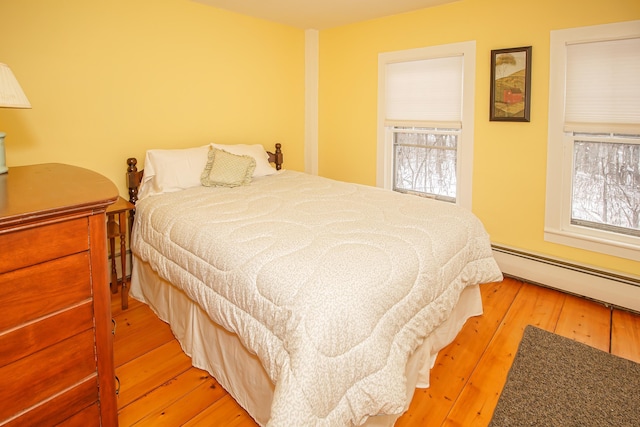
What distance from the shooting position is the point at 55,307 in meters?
1.16

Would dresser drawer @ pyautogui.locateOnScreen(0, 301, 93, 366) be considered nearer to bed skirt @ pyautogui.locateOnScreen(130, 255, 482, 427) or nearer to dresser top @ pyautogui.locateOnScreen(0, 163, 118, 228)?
dresser top @ pyautogui.locateOnScreen(0, 163, 118, 228)

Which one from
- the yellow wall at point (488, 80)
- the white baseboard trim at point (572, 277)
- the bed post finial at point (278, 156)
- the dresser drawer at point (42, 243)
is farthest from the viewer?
the bed post finial at point (278, 156)

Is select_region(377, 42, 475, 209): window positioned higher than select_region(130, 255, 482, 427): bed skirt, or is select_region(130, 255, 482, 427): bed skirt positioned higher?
select_region(377, 42, 475, 209): window

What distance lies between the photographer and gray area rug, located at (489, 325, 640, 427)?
1.77 metres

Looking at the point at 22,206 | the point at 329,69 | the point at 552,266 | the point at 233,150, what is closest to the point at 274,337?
the point at 22,206

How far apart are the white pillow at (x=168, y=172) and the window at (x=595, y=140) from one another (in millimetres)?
2731

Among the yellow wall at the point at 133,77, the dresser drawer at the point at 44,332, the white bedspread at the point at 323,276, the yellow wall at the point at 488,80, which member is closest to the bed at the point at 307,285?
the white bedspread at the point at 323,276

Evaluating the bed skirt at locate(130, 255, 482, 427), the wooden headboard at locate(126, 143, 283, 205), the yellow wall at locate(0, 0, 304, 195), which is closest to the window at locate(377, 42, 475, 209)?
the yellow wall at locate(0, 0, 304, 195)

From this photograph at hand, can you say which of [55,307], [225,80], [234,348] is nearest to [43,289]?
[55,307]

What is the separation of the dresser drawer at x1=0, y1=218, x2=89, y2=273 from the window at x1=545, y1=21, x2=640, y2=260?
305 cm

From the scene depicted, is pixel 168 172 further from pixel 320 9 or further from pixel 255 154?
pixel 320 9

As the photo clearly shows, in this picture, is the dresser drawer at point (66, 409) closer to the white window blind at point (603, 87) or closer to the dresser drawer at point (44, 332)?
the dresser drawer at point (44, 332)

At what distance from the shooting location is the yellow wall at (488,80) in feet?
9.17

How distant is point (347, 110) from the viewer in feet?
13.9
